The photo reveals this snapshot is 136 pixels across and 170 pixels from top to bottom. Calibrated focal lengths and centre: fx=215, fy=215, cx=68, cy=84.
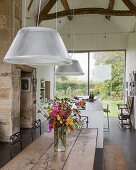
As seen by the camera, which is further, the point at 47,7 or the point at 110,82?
the point at 110,82

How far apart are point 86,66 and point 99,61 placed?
0.69 m

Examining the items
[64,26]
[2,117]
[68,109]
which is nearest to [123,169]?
[68,109]

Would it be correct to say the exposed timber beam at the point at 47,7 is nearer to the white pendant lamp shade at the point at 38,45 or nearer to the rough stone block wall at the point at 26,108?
the rough stone block wall at the point at 26,108

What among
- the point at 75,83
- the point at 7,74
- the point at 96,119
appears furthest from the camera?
the point at 75,83

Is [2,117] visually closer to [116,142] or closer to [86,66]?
[116,142]

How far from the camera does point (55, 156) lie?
2566mm

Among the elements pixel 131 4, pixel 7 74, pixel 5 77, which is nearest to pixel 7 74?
pixel 7 74

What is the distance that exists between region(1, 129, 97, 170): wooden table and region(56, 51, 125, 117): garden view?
7531 millimetres

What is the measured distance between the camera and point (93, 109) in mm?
5711

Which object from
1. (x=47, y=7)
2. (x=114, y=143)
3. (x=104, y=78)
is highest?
(x=47, y=7)

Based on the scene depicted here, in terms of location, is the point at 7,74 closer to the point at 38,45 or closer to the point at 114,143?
the point at 114,143

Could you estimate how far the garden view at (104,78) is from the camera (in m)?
10.6

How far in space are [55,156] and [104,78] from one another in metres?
8.56

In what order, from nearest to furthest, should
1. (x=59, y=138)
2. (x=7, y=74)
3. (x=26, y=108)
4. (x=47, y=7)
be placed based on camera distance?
(x=59, y=138) < (x=7, y=74) < (x=26, y=108) < (x=47, y=7)
